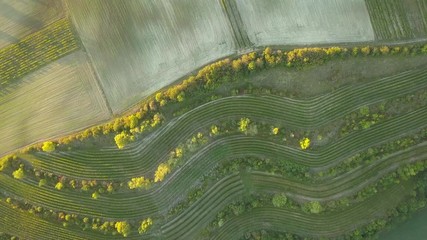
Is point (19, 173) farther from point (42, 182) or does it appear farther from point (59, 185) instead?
point (59, 185)

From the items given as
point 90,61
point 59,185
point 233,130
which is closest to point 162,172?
point 233,130

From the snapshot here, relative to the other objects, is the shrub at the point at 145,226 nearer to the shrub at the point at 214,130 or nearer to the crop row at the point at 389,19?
the shrub at the point at 214,130

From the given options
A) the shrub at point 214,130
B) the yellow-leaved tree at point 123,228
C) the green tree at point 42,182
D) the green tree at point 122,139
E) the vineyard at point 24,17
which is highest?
the vineyard at point 24,17

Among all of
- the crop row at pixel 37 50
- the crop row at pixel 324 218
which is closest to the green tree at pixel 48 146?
the crop row at pixel 37 50

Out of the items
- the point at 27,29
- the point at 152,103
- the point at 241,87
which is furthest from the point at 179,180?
the point at 27,29

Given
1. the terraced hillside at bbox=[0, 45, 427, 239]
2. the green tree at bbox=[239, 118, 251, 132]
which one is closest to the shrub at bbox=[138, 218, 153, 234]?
the terraced hillside at bbox=[0, 45, 427, 239]

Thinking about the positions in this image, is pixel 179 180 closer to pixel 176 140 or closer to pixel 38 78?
pixel 176 140
